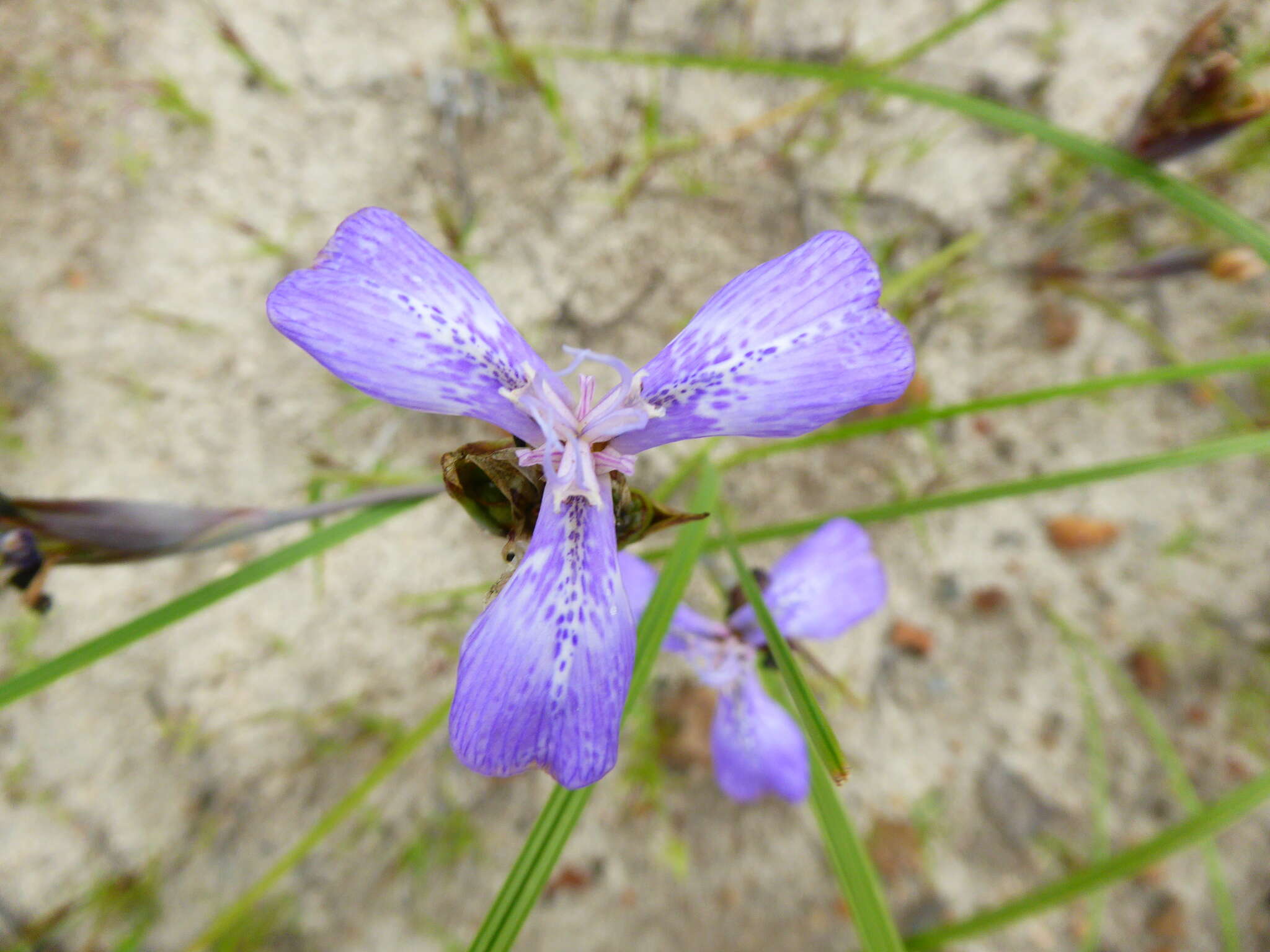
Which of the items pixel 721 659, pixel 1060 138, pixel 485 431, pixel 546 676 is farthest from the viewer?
pixel 485 431

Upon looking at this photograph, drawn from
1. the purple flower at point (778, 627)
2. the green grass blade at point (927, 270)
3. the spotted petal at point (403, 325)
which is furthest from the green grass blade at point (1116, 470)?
the green grass blade at point (927, 270)

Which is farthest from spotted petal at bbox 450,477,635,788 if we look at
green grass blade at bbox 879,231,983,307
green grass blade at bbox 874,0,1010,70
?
green grass blade at bbox 874,0,1010,70

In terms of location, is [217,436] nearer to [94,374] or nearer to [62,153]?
[94,374]

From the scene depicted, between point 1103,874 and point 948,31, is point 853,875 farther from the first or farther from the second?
point 948,31

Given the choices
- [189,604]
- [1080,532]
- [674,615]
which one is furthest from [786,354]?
[1080,532]

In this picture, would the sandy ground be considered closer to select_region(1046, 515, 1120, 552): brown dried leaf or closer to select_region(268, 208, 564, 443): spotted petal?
select_region(1046, 515, 1120, 552): brown dried leaf

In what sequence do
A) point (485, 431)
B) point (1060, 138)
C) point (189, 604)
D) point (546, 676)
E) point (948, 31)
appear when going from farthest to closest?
1. point (485, 431)
2. point (948, 31)
3. point (1060, 138)
4. point (189, 604)
5. point (546, 676)

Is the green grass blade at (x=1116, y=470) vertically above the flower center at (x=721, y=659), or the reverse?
the green grass blade at (x=1116, y=470)

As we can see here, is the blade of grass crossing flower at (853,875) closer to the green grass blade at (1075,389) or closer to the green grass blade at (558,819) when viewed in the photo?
the green grass blade at (558,819)
